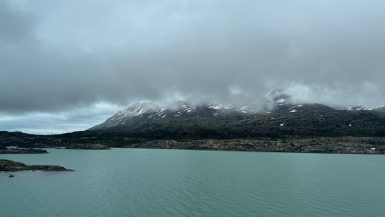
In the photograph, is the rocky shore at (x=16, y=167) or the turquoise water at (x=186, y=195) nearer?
the turquoise water at (x=186, y=195)

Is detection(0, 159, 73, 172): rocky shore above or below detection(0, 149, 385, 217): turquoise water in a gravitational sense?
above

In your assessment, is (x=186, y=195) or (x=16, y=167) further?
(x=16, y=167)

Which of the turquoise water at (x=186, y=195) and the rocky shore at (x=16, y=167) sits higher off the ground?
the rocky shore at (x=16, y=167)

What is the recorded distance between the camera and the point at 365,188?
78625 mm

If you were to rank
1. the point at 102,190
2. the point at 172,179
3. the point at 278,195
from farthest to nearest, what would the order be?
the point at 172,179, the point at 102,190, the point at 278,195

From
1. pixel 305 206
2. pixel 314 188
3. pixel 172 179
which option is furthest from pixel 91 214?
pixel 314 188

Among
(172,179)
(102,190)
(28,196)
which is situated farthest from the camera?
(172,179)

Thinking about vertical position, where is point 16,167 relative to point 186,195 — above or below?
above

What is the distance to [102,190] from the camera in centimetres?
7075

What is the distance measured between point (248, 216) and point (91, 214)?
20120 millimetres

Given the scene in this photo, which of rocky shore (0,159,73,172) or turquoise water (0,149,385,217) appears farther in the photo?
rocky shore (0,159,73,172)

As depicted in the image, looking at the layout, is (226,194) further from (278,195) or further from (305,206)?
(305,206)

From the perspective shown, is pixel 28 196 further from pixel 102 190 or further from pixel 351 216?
pixel 351 216

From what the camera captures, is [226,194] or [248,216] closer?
[248,216]
